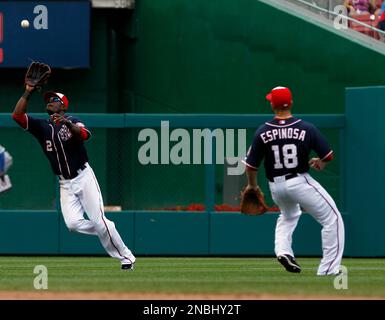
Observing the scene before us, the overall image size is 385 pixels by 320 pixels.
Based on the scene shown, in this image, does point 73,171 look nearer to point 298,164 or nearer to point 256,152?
point 256,152

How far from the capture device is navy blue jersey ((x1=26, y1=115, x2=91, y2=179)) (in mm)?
12195

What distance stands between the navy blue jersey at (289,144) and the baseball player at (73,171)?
1852 millimetres

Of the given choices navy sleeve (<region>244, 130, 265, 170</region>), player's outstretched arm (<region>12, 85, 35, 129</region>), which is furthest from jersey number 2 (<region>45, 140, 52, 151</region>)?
navy sleeve (<region>244, 130, 265, 170</region>)

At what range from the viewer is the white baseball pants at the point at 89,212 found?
12.0 metres

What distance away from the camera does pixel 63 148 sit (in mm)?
12242

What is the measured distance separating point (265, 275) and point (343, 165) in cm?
462

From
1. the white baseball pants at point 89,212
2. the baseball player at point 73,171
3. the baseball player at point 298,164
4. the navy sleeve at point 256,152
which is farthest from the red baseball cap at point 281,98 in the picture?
the white baseball pants at point 89,212

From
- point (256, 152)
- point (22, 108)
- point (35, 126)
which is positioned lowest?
point (256, 152)

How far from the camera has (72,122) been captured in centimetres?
1197

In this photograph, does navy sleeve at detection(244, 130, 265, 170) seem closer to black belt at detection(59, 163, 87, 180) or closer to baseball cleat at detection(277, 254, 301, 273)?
baseball cleat at detection(277, 254, 301, 273)

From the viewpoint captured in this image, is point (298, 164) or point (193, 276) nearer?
point (298, 164)

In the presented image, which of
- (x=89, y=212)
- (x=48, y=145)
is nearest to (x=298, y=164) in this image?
(x=89, y=212)

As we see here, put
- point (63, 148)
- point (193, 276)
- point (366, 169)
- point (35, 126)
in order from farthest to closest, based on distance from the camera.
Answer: point (366, 169), point (35, 126), point (63, 148), point (193, 276)

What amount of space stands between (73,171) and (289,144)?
238 cm
